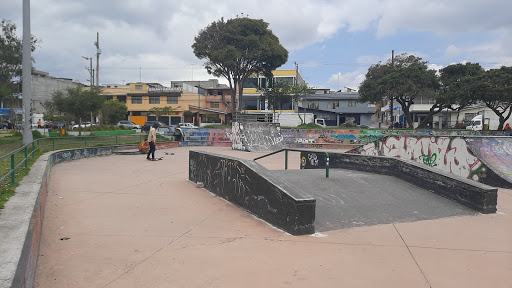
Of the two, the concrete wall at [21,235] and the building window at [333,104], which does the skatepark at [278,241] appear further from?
the building window at [333,104]

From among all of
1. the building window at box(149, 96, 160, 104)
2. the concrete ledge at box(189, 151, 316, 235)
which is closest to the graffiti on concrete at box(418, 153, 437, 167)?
the concrete ledge at box(189, 151, 316, 235)

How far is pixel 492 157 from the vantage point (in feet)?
36.5

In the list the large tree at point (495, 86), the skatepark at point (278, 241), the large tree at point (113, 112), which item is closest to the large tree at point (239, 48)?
the large tree at point (113, 112)

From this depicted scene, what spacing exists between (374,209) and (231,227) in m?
2.68

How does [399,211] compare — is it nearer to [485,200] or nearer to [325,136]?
[485,200]

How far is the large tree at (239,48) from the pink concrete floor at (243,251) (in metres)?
31.0

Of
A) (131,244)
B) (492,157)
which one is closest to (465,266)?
(131,244)

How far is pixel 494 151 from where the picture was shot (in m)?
11.3

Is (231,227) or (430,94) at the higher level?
(430,94)

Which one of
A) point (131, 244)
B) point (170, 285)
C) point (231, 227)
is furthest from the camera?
point (231, 227)

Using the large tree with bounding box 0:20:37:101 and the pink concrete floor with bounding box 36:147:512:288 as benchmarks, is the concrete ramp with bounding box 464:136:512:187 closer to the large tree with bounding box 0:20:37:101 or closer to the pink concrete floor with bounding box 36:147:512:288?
the pink concrete floor with bounding box 36:147:512:288

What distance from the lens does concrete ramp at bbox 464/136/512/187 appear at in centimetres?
1089

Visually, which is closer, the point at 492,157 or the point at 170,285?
the point at 170,285

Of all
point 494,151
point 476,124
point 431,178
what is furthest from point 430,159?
point 476,124
